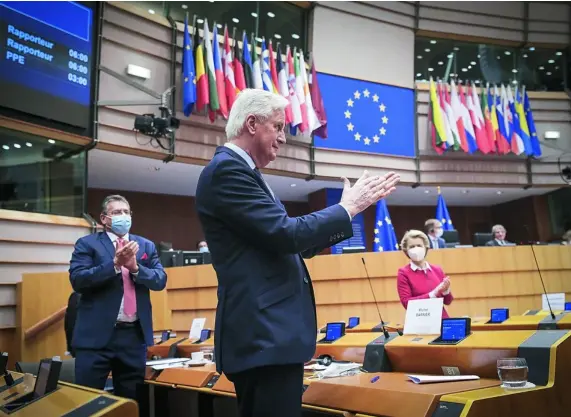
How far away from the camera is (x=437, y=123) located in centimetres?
1038

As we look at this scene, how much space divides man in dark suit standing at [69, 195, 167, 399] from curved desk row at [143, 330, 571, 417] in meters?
0.61

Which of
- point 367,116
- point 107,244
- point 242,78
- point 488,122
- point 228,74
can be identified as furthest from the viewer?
point 488,122

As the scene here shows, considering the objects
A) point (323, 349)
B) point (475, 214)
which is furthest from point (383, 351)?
point (475, 214)

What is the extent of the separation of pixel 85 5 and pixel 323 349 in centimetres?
614

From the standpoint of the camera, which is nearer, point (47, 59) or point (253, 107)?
point (253, 107)

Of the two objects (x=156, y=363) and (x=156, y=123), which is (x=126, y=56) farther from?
(x=156, y=363)

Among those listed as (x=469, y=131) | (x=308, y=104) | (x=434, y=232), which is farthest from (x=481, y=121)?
(x=434, y=232)

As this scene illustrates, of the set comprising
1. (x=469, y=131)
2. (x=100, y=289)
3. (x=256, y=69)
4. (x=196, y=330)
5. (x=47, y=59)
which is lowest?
(x=196, y=330)

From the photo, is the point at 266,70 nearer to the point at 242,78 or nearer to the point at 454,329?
the point at 242,78

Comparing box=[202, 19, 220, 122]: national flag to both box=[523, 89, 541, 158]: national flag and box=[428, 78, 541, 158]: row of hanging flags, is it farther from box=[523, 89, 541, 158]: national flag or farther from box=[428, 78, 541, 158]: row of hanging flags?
box=[523, 89, 541, 158]: national flag

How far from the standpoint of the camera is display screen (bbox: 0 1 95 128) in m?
5.83

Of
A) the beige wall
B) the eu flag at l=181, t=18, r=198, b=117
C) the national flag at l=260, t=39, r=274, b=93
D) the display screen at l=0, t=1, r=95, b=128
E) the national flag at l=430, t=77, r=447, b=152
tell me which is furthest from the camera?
the national flag at l=430, t=77, r=447, b=152

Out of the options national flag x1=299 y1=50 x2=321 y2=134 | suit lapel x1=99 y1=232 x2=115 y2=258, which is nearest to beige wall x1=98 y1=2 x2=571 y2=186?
national flag x1=299 y1=50 x2=321 y2=134

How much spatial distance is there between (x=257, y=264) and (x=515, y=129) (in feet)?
35.6
